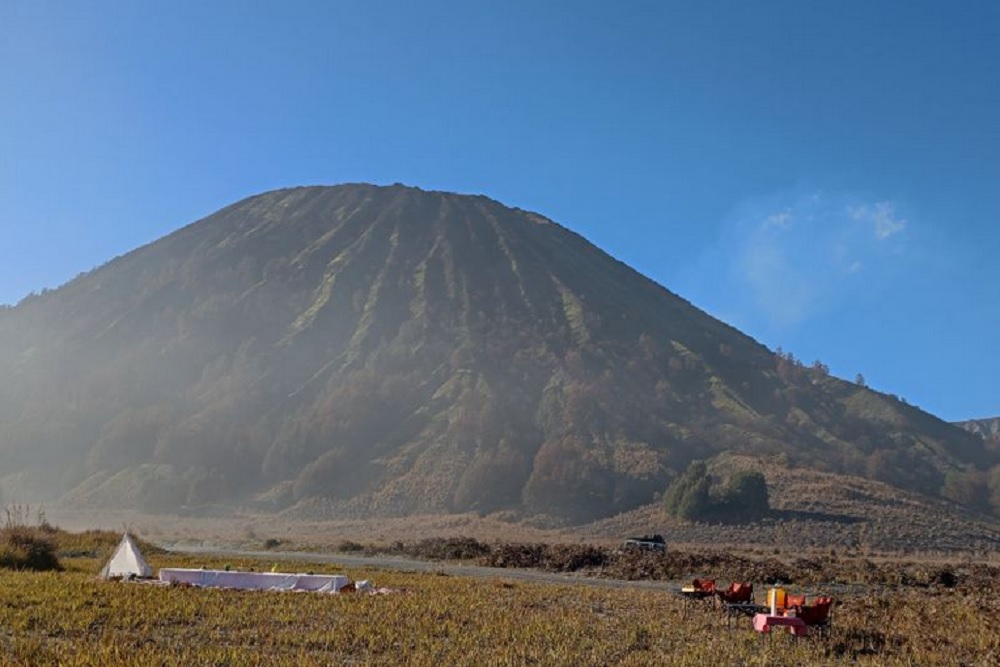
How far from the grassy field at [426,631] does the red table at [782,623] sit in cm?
21

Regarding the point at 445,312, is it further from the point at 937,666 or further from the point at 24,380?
the point at 937,666

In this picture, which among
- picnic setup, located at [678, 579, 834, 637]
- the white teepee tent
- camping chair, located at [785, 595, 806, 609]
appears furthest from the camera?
the white teepee tent

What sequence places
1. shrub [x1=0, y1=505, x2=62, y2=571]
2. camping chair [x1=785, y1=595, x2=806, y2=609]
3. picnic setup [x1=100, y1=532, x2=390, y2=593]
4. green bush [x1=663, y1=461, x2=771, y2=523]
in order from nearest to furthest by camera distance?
camping chair [x1=785, y1=595, x2=806, y2=609] < picnic setup [x1=100, y1=532, x2=390, y2=593] < shrub [x1=0, y1=505, x2=62, y2=571] < green bush [x1=663, y1=461, x2=771, y2=523]

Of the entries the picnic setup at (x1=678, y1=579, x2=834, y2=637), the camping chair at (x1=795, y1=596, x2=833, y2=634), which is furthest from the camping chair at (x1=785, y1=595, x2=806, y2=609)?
the camping chair at (x1=795, y1=596, x2=833, y2=634)

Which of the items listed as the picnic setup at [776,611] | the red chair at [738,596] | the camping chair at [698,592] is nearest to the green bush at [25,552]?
the camping chair at [698,592]

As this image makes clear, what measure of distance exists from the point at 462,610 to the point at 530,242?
149970mm

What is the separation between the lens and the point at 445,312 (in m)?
132

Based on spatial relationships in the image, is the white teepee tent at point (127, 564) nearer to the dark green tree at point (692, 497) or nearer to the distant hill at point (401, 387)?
the dark green tree at point (692, 497)

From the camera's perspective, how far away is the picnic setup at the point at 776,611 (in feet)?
51.1

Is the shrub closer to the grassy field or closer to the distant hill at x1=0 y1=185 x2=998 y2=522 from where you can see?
the grassy field

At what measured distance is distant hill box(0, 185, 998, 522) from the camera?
294 feet

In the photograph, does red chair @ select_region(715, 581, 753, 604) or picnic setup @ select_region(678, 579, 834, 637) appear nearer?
picnic setup @ select_region(678, 579, 834, 637)

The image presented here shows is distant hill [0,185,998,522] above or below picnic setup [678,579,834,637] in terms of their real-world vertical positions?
above

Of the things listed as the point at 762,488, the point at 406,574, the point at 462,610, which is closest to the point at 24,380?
the point at 762,488
